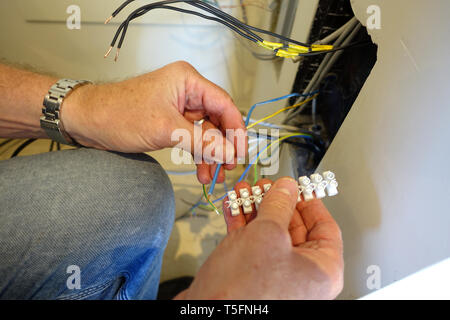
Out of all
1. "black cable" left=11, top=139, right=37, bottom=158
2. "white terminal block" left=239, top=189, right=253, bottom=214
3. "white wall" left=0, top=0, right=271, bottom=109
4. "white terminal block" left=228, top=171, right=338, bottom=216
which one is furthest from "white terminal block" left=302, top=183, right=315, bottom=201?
"black cable" left=11, top=139, right=37, bottom=158

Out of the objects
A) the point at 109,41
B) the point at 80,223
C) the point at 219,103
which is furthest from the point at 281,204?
the point at 109,41

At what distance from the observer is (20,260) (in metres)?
0.40

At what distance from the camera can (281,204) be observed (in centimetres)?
38

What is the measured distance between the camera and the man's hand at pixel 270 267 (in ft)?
0.99

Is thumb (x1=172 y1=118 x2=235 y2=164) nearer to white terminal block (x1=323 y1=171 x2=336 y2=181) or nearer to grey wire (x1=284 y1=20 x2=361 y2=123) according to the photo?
white terminal block (x1=323 y1=171 x2=336 y2=181)

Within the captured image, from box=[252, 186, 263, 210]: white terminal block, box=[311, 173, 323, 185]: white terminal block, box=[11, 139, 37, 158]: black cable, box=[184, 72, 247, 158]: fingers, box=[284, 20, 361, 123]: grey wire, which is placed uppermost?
box=[284, 20, 361, 123]: grey wire

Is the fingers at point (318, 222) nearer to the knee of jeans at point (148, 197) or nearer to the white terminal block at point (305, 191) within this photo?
the white terminal block at point (305, 191)

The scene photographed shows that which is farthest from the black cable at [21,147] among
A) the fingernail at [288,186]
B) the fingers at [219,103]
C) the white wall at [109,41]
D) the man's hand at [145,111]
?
the fingernail at [288,186]

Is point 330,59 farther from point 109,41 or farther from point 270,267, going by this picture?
point 109,41

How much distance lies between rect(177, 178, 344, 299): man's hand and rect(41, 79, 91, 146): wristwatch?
404 millimetres

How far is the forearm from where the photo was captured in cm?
49

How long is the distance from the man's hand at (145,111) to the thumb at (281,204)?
110mm
